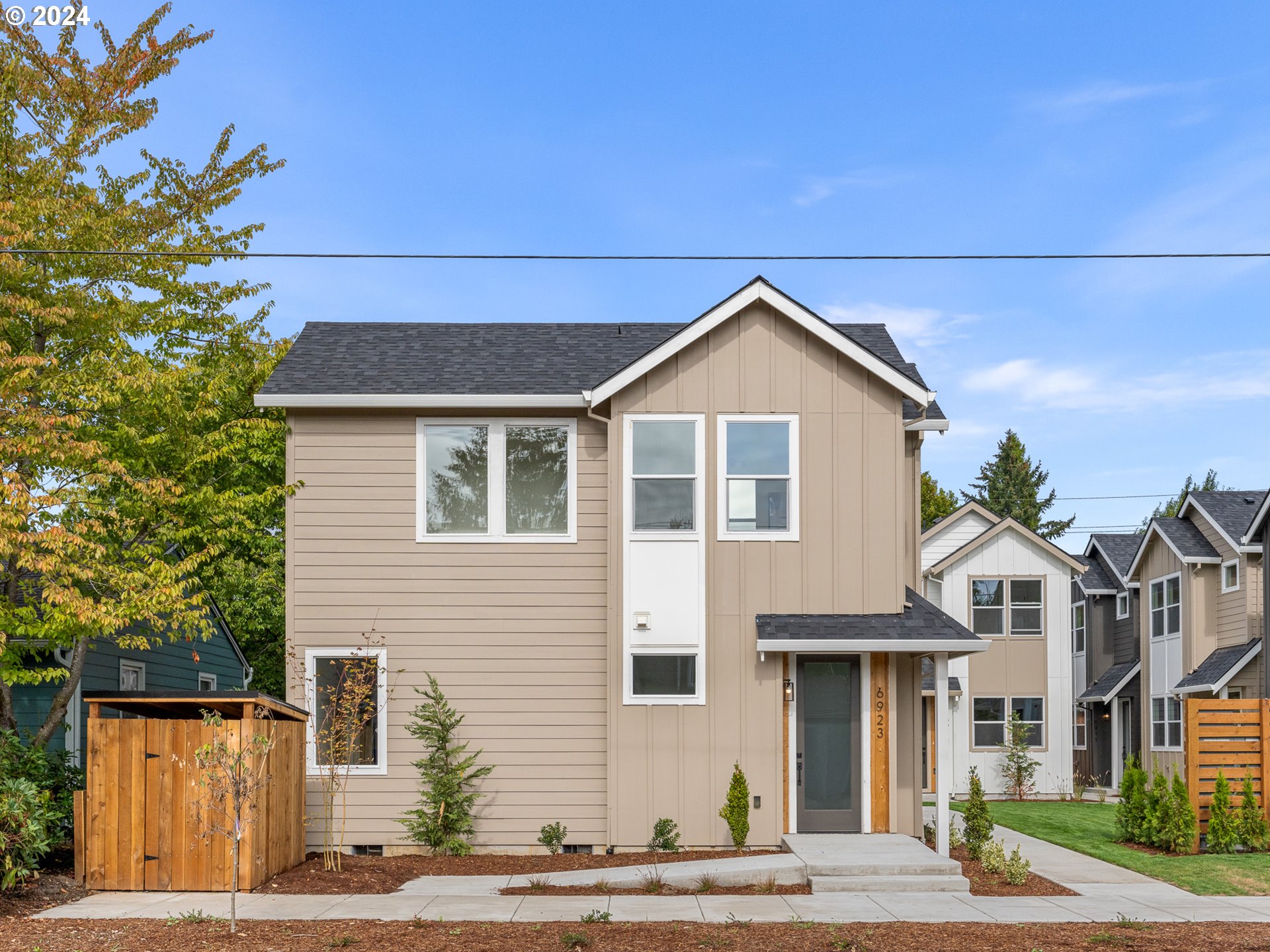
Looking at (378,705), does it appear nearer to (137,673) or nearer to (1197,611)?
(137,673)

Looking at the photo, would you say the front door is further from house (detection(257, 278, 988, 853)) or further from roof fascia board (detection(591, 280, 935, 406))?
roof fascia board (detection(591, 280, 935, 406))

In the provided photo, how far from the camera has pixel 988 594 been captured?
29.8m

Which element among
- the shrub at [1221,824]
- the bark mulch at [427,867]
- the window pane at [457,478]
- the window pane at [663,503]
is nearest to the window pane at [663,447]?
the window pane at [663,503]

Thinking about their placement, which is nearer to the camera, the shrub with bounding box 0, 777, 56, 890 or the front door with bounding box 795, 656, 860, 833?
the shrub with bounding box 0, 777, 56, 890

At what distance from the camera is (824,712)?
49.1 feet

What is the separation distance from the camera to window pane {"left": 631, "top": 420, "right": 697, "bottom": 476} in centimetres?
1523

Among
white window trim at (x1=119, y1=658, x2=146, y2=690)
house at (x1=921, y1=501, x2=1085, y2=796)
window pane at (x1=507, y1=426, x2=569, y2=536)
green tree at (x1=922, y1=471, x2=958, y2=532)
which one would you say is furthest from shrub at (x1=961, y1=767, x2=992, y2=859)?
green tree at (x1=922, y1=471, x2=958, y2=532)

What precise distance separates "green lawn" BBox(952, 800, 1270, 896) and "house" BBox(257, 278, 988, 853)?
2.90 metres

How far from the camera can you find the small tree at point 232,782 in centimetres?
1083

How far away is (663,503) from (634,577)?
1.01 meters

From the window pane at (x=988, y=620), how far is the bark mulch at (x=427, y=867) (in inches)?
656

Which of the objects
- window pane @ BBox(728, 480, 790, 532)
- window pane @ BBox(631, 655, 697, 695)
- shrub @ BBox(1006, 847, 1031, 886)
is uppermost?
window pane @ BBox(728, 480, 790, 532)

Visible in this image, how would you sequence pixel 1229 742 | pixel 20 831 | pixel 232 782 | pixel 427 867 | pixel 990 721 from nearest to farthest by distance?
1. pixel 232 782
2. pixel 20 831
3. pixel 427 867
4. pixel 1229 742
5. pixel 990 721

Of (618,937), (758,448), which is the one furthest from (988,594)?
(618,937)
